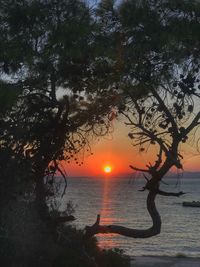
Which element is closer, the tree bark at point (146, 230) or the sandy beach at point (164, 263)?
the tree bark at point (146, 230)

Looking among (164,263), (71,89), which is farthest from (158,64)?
(164,263)

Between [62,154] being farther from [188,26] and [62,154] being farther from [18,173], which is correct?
[188,26]

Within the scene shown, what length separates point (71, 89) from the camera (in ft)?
46.1

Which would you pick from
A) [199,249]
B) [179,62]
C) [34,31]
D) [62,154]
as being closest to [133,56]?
[179,62]

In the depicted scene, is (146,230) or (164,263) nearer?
(146,230)

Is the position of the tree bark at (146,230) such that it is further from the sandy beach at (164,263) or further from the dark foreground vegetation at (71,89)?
the sandy beach at (164,263)

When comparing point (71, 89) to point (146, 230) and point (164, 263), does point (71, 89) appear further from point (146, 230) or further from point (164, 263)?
point (164, 263)

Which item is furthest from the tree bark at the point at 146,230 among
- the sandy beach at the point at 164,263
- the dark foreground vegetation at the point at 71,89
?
the sandy beach at the point at 164,263

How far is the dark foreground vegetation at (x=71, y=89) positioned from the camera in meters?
12.9

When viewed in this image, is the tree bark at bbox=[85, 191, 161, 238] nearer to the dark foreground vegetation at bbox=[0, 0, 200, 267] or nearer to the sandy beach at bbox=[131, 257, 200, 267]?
the dark foreground vegetation at bbox=[0, 0, 200, 267]

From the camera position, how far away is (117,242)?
38906mm

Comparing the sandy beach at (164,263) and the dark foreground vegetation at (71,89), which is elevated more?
the dark foreground vegetation at (71,89)

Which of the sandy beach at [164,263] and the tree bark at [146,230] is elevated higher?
the tree bark at [146,230]

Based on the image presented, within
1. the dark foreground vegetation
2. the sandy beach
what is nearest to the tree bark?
the dark foreground vegetation
